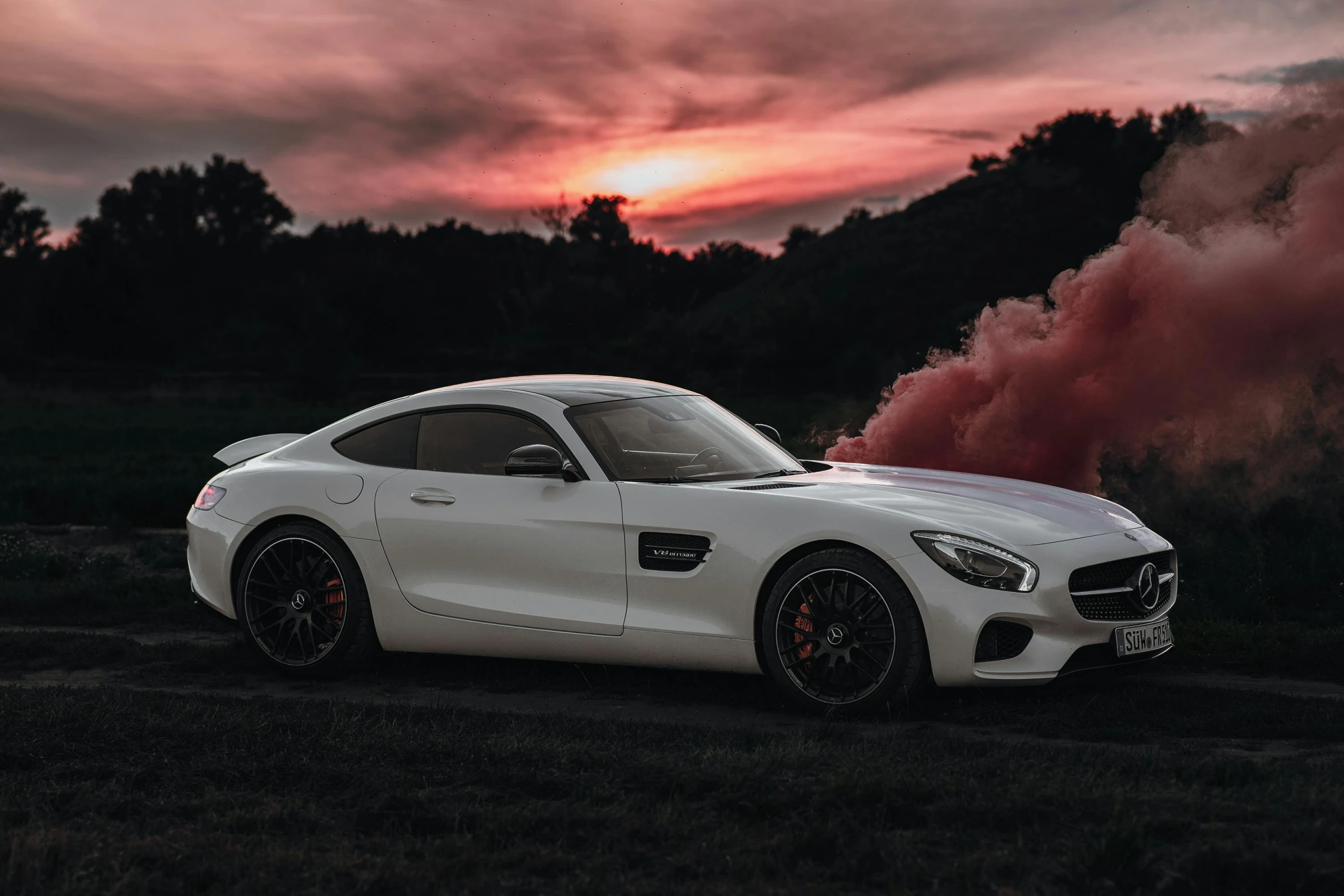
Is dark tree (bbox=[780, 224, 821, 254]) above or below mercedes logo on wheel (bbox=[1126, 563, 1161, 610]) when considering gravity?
above

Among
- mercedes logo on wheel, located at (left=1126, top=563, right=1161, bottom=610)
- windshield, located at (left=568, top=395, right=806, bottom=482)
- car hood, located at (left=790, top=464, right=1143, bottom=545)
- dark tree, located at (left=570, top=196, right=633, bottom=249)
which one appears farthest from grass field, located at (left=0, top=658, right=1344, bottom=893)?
dark tree, located at (left=570, top=196, right=633, bottom=249)

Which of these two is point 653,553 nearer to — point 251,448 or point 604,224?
point 251,448

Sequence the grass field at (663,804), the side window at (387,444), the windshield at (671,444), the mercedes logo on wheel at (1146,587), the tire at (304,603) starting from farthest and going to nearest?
the side window at (387,444)
the tire at (304,603)
the windshield at (671,444)
the mercedes logo on wheel at (1146,587)
the grass field at (663,804)

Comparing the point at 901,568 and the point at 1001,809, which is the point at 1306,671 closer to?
the point at 901,568

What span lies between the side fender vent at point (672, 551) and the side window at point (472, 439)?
952mm

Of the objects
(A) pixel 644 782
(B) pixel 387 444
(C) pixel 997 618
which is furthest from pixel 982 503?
(B) pixel 387 444

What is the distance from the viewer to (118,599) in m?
10.2

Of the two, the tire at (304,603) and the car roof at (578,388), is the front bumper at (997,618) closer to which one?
the car roof at (578,388)

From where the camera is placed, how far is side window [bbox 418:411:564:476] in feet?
24.1

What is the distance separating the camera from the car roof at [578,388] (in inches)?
292

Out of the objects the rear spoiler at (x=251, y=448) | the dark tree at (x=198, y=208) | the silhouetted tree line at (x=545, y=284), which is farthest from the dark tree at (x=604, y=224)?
the rear spoiler at (x=251, y=448)

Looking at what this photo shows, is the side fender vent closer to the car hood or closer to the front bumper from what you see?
the car hood

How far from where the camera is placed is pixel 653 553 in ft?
21.8

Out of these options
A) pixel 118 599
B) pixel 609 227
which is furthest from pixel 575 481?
pixel 609 227
